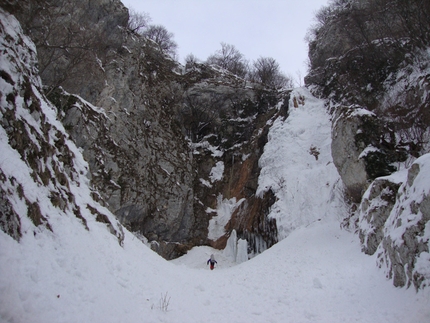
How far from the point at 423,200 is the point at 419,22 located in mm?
14615

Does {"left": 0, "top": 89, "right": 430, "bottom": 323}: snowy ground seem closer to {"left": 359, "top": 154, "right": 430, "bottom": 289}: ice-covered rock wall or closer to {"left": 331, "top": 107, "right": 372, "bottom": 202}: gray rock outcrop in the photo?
{"left": 359, "top": 154, "right": 430, "bottom": 289}: ice-covered rock wall

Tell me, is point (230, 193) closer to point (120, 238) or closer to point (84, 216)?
point (120, 238)

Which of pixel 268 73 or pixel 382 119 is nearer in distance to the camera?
pixel 382 119

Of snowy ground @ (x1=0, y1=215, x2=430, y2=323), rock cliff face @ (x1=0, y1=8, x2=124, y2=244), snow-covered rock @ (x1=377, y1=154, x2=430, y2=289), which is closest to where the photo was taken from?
snowy ground @ (x1=0, y1=215, x2=430, y2=323)

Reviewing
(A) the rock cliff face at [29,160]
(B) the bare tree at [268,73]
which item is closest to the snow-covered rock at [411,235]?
(A) the rock cliff face at [29,160]

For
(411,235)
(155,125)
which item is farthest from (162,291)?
(155,125)

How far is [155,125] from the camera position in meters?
22.8

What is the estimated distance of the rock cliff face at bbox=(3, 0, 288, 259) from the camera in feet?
54.3

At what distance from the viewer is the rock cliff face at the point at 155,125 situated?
1656 centimetres

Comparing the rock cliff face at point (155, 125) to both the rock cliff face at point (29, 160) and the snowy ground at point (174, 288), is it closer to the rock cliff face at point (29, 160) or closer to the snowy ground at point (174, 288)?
the rock cliff face at point (29, 160)

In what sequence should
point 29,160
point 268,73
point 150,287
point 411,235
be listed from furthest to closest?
point 268,73
point 150,287
point 29,160
point 411,235

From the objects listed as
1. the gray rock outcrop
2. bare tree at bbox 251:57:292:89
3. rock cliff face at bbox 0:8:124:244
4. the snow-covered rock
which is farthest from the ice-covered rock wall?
bare tree at bbox 251:57:292:89

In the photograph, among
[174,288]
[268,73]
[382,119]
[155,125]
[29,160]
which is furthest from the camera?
[268,73]

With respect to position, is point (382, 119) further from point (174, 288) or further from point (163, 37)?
point (163, 37)
